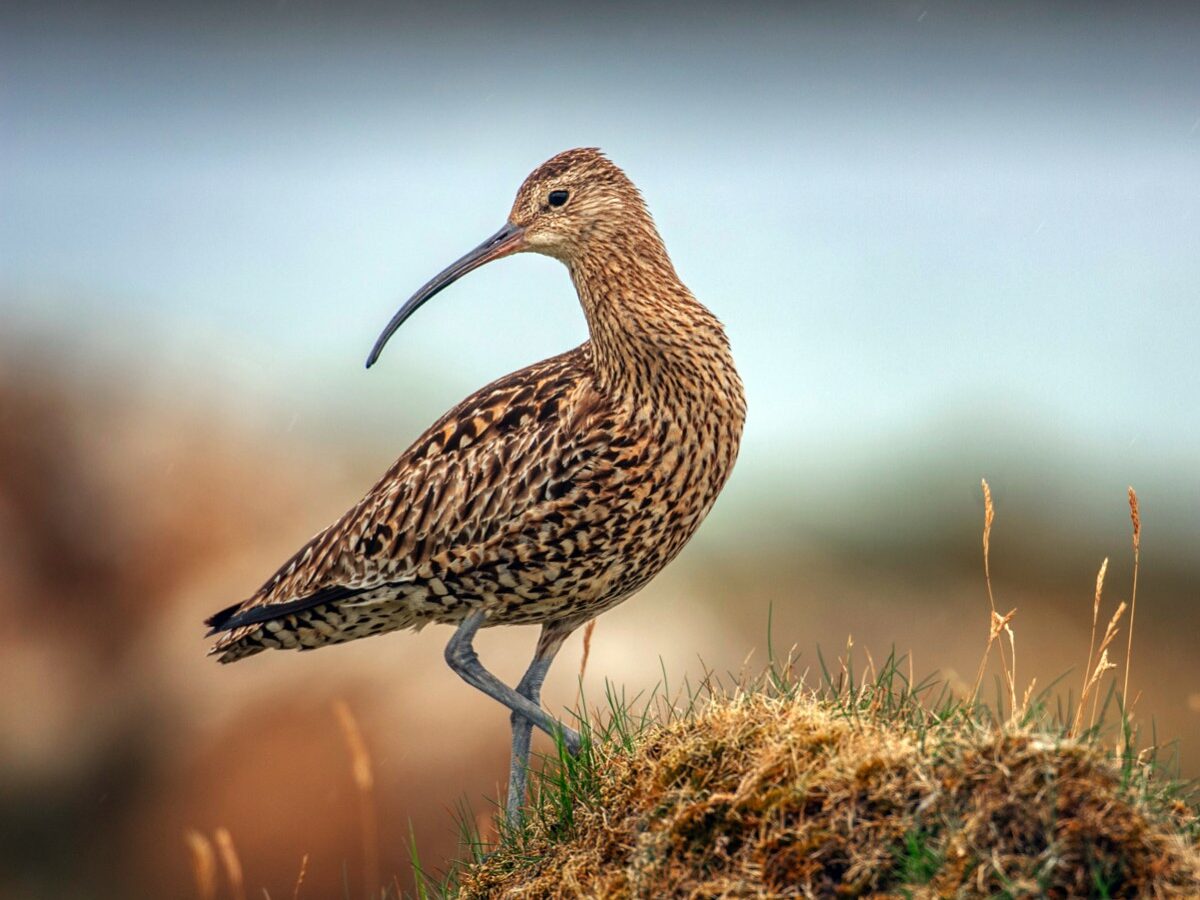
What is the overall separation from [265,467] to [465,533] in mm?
6673

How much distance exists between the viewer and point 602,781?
16.9 ft

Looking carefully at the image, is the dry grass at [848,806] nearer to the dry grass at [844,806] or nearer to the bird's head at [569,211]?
the dry grass at [844,806]

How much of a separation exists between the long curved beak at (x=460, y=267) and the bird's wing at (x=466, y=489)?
0.60m

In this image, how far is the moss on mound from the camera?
12.5ft

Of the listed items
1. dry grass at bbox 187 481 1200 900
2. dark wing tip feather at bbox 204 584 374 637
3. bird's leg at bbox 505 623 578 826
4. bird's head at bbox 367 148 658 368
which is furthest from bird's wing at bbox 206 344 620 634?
dry grass at bbox 187 481 1200 900

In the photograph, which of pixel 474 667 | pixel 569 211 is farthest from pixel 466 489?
pixel 569 211

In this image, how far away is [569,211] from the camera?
6.75m

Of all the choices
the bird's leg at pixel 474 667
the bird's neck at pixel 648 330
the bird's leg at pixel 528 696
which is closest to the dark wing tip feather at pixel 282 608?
the bird's leg at pixel 474 667

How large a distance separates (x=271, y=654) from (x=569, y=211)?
5.80 metres

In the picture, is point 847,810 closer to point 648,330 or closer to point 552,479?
point 552,479

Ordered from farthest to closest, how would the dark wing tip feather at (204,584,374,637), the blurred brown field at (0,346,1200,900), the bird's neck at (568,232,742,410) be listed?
the blurred brown field at (0,346,1200,900) < the dark wing tip feather at (204,584,374,637) < the bird's neck at (568,232,742,410)

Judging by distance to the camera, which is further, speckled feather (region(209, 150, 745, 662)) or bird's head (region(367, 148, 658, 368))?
bird's head (region(367, 148, 658, 368))

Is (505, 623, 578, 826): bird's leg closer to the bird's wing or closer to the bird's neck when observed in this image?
the bird's wing

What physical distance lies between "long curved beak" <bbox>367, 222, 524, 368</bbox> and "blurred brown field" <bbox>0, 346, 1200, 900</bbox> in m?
3.74
